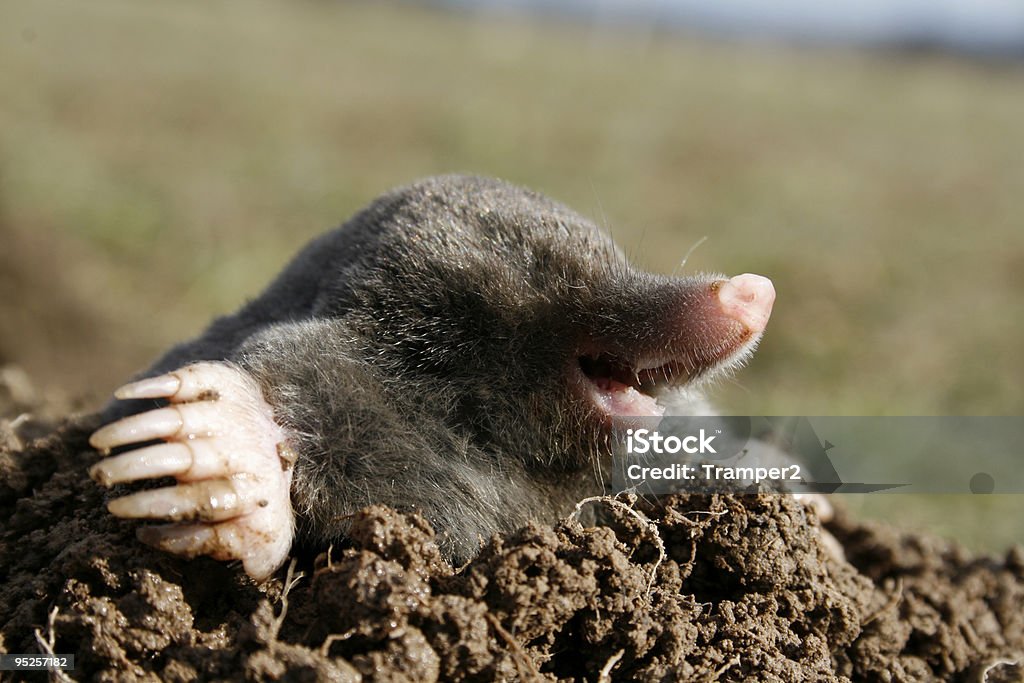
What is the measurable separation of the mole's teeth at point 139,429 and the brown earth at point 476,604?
0.62ft

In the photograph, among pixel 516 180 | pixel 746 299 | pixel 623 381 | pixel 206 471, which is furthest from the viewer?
pixel 516 180

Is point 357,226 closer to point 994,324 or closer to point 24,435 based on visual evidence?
point 24,435

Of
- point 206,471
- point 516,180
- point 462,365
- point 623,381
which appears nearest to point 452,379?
point 462,365

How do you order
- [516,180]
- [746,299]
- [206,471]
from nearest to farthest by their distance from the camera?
1. [206,471]
2. [746,299]
3. [516,180]

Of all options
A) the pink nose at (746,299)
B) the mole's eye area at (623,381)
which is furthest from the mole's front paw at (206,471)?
the pink nose at (746,299)

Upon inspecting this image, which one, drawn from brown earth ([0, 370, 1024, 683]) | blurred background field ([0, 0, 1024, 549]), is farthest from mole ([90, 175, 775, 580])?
blurred background field ([0, 0, 1024, 549])

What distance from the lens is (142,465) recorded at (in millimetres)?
1378

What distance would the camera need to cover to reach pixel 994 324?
5.93 m

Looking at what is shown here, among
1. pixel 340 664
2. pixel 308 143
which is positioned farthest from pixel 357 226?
pixel 308 143

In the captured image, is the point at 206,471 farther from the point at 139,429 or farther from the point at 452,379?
the point at 452,379

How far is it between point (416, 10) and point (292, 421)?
2498 cm

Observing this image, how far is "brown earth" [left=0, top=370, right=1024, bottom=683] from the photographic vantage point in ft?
4.22

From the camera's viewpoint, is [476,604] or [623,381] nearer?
[476,604]

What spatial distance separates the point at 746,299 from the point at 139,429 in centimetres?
103
